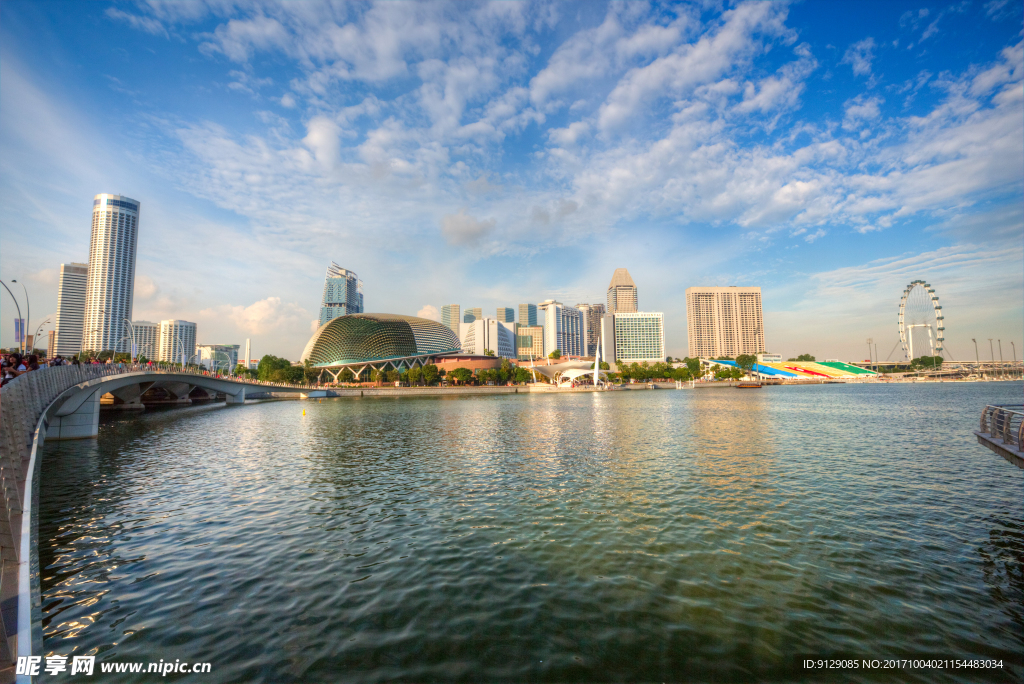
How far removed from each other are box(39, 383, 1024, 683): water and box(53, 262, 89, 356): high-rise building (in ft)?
787

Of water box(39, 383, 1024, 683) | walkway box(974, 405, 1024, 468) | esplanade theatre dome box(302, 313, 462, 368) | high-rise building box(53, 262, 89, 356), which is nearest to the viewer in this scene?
water box(39, 383, 1024, 683)

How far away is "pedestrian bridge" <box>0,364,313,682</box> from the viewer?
5617 millimetres

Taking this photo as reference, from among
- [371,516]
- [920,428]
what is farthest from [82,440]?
[920,428]

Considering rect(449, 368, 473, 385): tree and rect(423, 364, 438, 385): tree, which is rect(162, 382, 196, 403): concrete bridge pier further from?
rect(449, 368, 473, 385): tree

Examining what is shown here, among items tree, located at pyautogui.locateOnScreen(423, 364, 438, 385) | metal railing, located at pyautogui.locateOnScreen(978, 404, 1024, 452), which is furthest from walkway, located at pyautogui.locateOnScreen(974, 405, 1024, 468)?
tree, located at pyautogui.locateOnScreen(423, 364, 438, 385)

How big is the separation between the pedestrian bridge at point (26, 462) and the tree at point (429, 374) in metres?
98.8

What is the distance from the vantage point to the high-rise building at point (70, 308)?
188 meters

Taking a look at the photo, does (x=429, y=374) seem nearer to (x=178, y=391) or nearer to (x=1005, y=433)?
(x=178, y=391)

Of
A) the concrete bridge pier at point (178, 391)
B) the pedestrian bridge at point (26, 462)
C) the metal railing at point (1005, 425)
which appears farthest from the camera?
the concrete bridge pier at point (178, 391)

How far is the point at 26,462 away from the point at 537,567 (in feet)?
56.0

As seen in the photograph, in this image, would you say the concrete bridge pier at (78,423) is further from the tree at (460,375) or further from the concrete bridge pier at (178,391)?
the tree at (460,375)

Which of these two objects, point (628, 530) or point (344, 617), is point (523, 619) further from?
point (628, 530)

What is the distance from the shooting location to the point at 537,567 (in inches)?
423

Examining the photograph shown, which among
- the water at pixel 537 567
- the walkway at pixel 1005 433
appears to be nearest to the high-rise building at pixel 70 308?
the water at pixel 537 567
